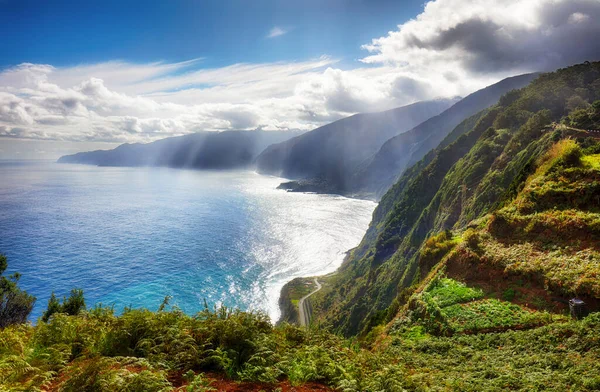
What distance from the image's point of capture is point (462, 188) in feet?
208

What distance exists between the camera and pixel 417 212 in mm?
91875

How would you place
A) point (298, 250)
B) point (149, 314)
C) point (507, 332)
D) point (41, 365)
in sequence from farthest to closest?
point (298, 250), point (507, 332), point (149, 314), point (41, 365)

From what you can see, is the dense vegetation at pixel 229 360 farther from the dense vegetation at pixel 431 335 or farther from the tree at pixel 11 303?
the tree at pixel 11 303

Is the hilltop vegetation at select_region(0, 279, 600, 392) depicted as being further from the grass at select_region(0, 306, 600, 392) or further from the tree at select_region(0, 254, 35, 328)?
the tree at select_region(0, 254, 35, 328)

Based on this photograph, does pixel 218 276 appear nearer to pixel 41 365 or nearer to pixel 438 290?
pixel 438 290

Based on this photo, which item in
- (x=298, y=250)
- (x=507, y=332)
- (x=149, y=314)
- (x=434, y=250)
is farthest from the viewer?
(x=298, y=250)

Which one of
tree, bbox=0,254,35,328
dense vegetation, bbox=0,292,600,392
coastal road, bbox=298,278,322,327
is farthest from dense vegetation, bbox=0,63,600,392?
coastal road, bbox=298,278,322,327

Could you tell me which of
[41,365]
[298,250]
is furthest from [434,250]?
[298,250]

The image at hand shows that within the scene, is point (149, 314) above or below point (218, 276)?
above

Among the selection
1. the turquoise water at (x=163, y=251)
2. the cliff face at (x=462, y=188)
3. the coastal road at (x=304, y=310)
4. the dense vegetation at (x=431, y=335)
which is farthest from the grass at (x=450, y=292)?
the turquoise water at (x=163, y=251)

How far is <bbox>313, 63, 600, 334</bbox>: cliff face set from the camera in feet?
164

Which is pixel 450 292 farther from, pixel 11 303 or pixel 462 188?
pixel 11 303

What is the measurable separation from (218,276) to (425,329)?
92495 millimetres

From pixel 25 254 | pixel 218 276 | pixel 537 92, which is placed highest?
pixel 537 92
